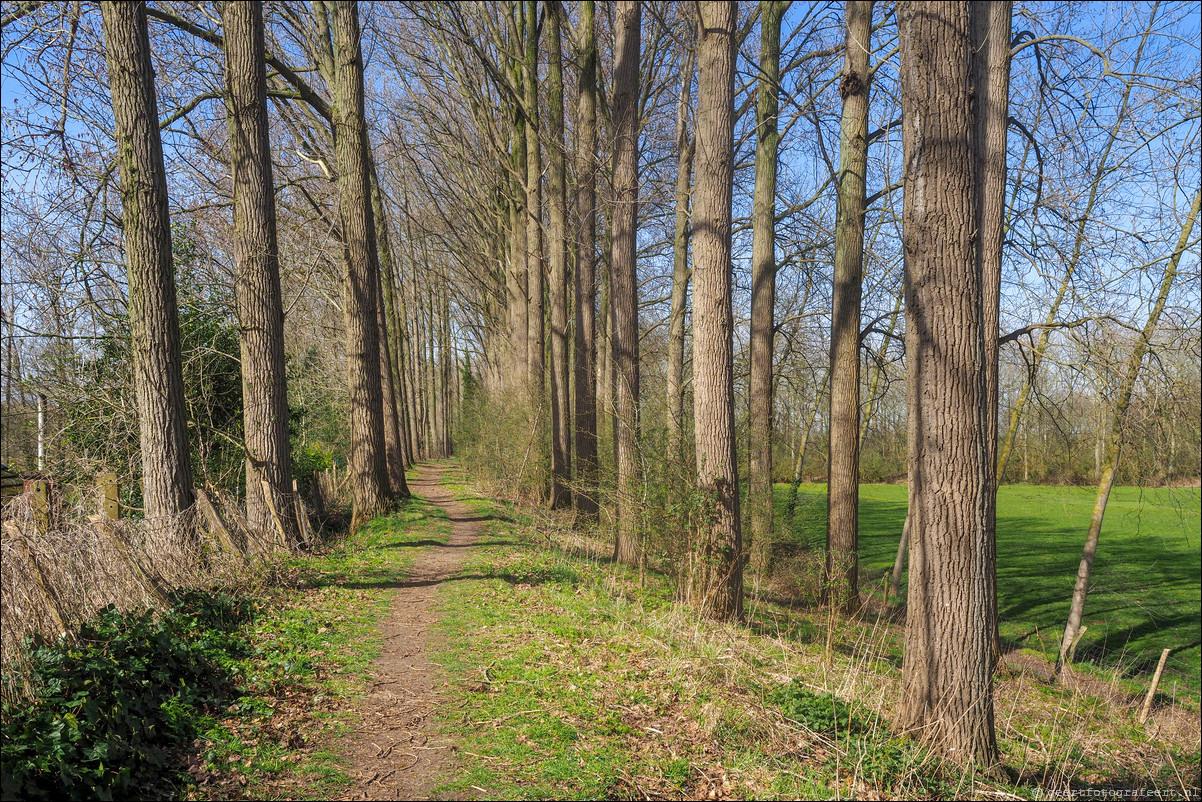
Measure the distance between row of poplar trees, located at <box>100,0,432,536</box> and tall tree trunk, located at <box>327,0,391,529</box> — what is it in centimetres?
2

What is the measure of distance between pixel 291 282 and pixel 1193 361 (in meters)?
16.9

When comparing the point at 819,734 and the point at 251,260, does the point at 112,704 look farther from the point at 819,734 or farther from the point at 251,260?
the point at 251,260

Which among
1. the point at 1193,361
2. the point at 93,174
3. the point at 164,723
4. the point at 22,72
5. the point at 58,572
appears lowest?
the point at 164,723

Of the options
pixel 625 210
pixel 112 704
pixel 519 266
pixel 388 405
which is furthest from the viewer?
pixel 388 405

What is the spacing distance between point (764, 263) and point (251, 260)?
28.8 ft

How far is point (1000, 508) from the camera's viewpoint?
34.4m

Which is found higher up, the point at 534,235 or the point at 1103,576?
the point at 534,235

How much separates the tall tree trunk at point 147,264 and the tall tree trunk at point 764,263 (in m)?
9.28

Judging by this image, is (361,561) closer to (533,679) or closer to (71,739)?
(533,679)

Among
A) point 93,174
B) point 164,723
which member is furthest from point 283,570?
point 93,174

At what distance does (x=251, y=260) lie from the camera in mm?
9344

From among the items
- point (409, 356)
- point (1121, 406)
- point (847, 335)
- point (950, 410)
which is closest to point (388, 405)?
point (847, 335)

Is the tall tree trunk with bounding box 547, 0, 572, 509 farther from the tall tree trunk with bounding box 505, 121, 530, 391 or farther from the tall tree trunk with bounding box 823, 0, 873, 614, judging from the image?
the tall tree trunk with bounding box 823, 0, 873, 614

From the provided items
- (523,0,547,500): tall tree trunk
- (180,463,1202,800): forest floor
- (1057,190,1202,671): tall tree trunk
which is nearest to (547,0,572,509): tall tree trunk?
(523,0,547,500): tall tree trunk
